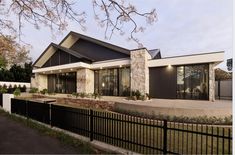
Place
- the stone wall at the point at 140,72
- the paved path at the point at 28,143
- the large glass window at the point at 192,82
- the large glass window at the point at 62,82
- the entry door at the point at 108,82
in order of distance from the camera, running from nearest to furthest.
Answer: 1. the paved path at the point at 28,143
2. the large glass window at the point at 192,82
3. the stone wall at the point at 140,72
4. the entry door at the point at 108,82
5. the large glass window at the point at 62,82

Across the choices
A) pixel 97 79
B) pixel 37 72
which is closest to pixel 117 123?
pixel 97 79

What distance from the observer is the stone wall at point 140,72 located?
66.3 ft

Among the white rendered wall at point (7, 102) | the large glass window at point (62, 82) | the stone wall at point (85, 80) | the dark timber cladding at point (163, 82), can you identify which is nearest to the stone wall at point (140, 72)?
the dark timber cladding at point (163, 82)

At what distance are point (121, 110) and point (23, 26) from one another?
9629 mm

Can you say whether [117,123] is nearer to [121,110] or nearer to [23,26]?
[23,26]

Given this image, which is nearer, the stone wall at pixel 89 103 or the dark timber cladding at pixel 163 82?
the stone wall at pixel 89 103

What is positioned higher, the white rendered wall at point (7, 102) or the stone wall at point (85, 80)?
the stone wall at point (85, 80)

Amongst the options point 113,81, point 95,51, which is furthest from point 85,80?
point 95,51

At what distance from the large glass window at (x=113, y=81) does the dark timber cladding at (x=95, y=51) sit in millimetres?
1759

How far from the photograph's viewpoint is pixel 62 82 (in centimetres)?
3044

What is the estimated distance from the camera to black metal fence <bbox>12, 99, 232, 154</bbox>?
19.0 ft

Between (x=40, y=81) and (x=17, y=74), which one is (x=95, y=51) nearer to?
(x=40, y=81)

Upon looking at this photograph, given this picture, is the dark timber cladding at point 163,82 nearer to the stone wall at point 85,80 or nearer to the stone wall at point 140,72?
the stone wall at point 140,72

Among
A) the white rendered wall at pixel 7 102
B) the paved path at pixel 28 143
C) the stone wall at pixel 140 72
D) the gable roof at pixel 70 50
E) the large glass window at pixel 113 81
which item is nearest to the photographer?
the paved path at pixel 28 143
